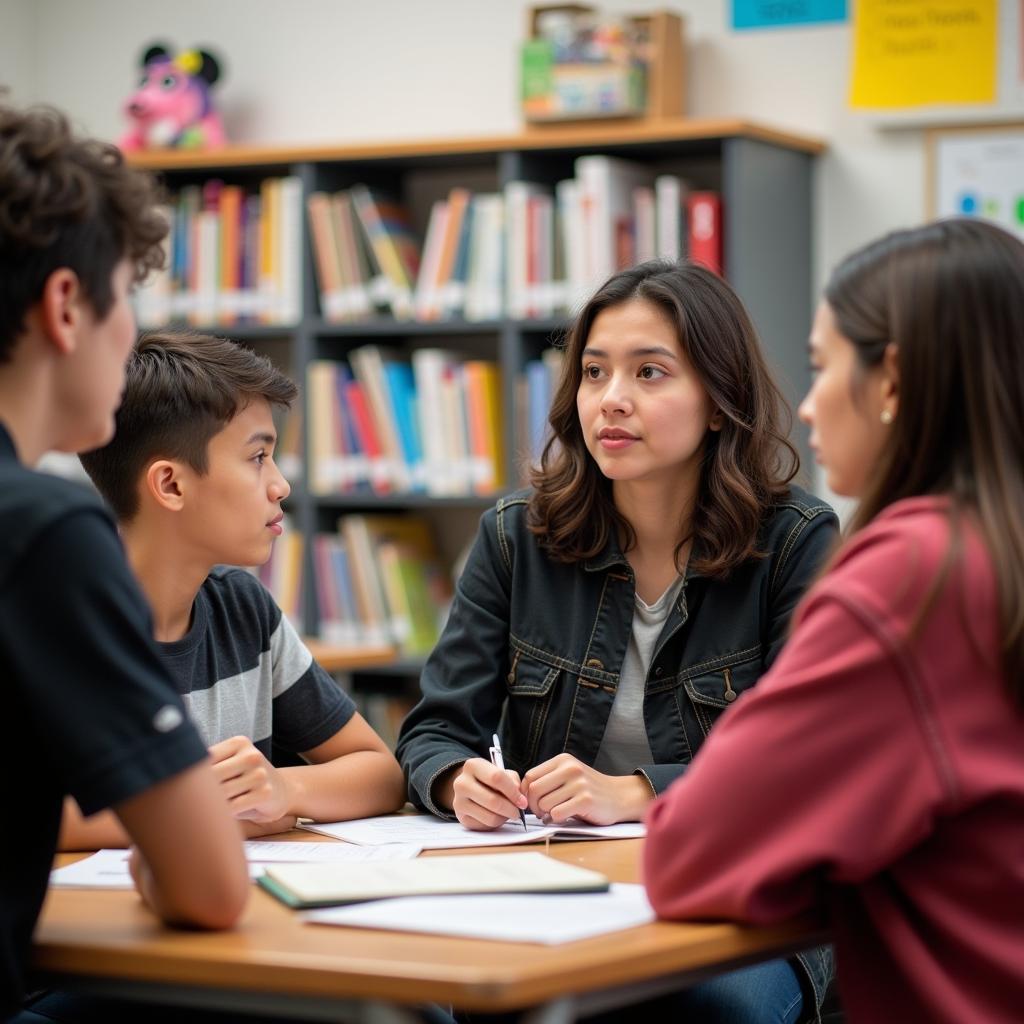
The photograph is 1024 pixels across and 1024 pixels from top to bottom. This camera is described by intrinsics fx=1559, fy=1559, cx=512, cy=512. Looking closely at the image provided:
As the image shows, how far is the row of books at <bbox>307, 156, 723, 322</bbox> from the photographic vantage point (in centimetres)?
369

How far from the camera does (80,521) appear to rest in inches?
45.9

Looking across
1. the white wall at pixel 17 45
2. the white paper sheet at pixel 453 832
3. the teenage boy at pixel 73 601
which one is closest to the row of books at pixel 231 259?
the white wall at pixel 17 45

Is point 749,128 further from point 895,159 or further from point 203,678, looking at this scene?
point 203,678

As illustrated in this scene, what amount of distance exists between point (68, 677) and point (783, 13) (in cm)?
324

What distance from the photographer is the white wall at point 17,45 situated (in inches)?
184

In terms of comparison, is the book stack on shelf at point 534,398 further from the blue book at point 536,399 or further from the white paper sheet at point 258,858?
the white paper sheet at point 258,858

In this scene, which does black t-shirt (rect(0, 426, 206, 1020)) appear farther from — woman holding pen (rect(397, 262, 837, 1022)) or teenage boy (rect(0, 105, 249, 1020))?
woman holding pen (rect(397, 262, 837, 1022))

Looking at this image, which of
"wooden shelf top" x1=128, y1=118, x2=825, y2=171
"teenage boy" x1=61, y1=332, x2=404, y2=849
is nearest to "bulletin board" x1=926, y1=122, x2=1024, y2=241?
"wooden shelf top" x1=128, y1=118, x2=825, y2=171

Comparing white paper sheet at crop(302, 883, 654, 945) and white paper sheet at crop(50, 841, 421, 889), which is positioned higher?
white paper sheet at crop(302, 883, 654, 945)

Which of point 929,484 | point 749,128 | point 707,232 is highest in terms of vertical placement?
point 749,128

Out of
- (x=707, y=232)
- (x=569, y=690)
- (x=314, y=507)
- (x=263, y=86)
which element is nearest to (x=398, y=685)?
(x=314, y=507)

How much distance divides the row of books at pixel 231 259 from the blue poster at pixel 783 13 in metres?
1.21

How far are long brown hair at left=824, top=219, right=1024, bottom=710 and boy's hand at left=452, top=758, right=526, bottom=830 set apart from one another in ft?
1.87

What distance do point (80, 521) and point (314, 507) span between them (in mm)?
2904
